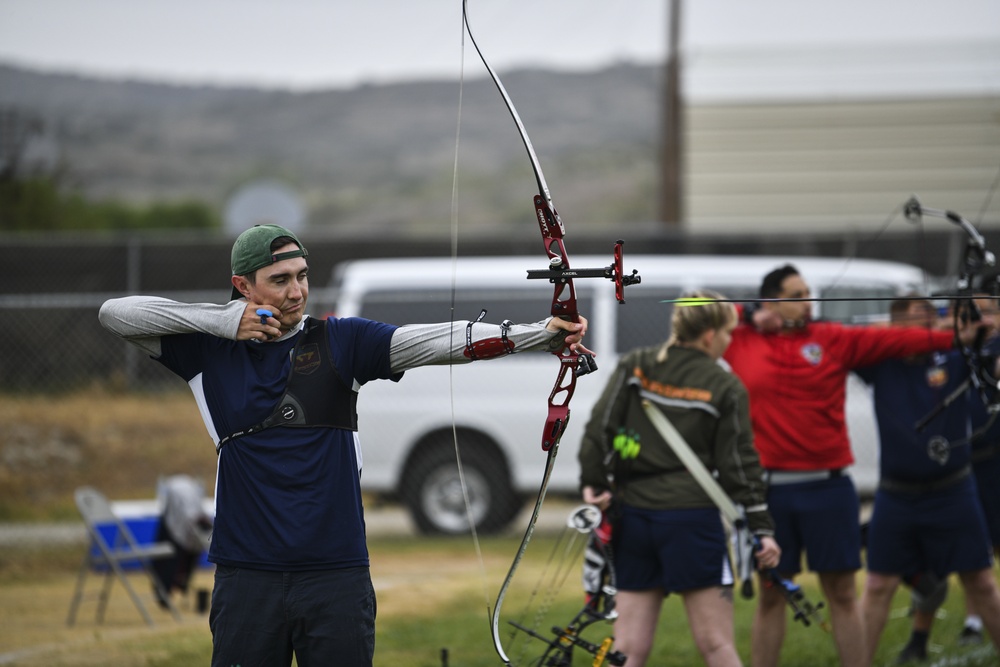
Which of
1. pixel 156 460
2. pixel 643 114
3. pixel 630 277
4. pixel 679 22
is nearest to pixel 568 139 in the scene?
pixel 643 114

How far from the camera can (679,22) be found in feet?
57.2

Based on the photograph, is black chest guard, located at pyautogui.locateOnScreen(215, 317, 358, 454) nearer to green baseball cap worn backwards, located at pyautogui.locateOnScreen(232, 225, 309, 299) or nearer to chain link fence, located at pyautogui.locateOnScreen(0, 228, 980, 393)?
green baseball cap worn backwards, located at pyautogui.locateOnScreen(232, 225, 309, 299)

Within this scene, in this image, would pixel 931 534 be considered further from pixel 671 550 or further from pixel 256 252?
pixel 256 252

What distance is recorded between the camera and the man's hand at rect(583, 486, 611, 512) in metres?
4.76

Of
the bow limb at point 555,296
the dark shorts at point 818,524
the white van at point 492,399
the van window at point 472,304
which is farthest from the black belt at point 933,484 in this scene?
the van window at point 472,304

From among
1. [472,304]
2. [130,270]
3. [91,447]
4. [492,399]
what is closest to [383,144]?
[130,270]

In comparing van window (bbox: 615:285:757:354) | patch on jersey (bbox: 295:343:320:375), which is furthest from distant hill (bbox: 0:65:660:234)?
patch on jersey (bbox: 295:343:320:375)

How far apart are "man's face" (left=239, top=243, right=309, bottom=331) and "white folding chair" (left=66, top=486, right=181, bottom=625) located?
14.9 ft

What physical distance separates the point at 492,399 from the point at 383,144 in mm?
53648

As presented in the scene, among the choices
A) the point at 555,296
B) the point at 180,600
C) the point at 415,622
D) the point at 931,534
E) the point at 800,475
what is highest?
the point at 555,296

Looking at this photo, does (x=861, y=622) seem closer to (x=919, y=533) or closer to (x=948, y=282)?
(x=919, y=533)

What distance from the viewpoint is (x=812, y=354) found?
5348 mm

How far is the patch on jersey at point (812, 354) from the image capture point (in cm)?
534

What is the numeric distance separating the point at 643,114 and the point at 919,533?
51.5m
